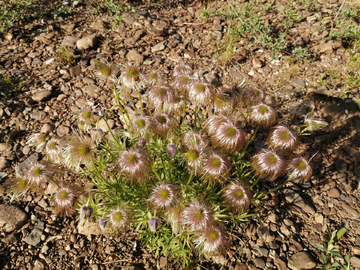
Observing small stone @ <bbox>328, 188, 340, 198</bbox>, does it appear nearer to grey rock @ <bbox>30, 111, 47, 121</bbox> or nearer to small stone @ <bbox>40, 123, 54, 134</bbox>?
small stone @ <bbox>40, 123, 54, 134</bbox>

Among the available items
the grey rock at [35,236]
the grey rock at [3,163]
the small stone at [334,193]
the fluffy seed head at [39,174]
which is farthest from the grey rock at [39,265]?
the small stone at [334,193]

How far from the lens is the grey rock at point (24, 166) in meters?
4.32

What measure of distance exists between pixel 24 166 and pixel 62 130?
836 millimetres

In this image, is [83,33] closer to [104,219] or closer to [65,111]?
[65,111]

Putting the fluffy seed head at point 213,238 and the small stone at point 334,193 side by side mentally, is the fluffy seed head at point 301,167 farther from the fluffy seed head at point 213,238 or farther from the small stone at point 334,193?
the small stone at point 334,193

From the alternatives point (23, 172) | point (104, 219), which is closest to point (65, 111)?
point (23, 172)

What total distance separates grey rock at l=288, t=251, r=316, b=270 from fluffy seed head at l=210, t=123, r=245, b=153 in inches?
69.3

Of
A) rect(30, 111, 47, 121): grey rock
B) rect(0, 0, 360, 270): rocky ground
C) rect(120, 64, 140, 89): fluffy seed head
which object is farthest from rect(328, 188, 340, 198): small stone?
rect(30, 111, 47, 121): grey rock

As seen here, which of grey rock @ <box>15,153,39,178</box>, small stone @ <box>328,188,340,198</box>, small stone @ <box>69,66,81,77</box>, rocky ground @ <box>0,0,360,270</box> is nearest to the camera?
rocky ground @ <box>0,0,360,270</box>

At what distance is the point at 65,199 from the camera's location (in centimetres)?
300

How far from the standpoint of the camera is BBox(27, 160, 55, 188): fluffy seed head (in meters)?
2.93

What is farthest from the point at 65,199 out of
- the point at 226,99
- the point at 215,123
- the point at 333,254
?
the point at 333,254

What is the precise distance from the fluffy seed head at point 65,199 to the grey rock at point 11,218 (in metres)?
1.23

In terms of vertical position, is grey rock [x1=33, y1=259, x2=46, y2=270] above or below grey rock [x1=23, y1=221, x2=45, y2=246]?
below
